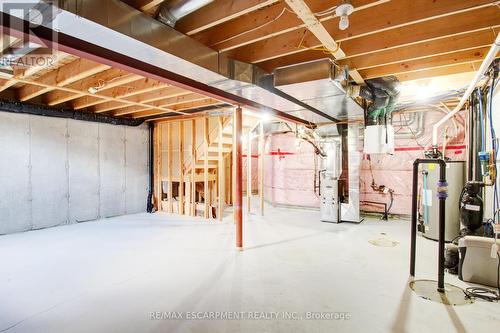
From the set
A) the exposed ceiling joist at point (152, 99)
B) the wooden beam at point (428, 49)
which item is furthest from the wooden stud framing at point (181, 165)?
the wooden beam at point (428, 49)

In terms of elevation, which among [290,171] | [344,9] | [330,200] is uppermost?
[344,9]

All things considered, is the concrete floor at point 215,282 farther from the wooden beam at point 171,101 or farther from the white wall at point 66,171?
the wooden beam at point 171,101

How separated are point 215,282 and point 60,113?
4476 millimetres

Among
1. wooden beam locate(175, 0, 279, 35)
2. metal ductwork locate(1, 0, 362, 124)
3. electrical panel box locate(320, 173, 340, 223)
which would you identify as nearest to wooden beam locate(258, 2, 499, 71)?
metal ductwork locate(1, 0, 362, 124)

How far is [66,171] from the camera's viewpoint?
203 inches

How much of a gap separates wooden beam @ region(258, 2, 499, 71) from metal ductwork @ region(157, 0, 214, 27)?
91cm

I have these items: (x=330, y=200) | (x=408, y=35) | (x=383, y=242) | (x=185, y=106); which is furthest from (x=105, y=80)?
(x=383, y=242)

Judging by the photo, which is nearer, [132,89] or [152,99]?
[132,89]

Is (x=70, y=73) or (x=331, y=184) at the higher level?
(x=70, y=73)

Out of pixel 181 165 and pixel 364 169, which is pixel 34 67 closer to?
pixel 181 165

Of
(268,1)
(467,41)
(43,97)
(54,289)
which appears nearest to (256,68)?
(268,1)

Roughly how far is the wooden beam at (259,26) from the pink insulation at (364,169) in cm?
454

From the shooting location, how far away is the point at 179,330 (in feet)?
6.36

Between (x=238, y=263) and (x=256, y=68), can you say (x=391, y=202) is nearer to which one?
(x=238, y=263)
